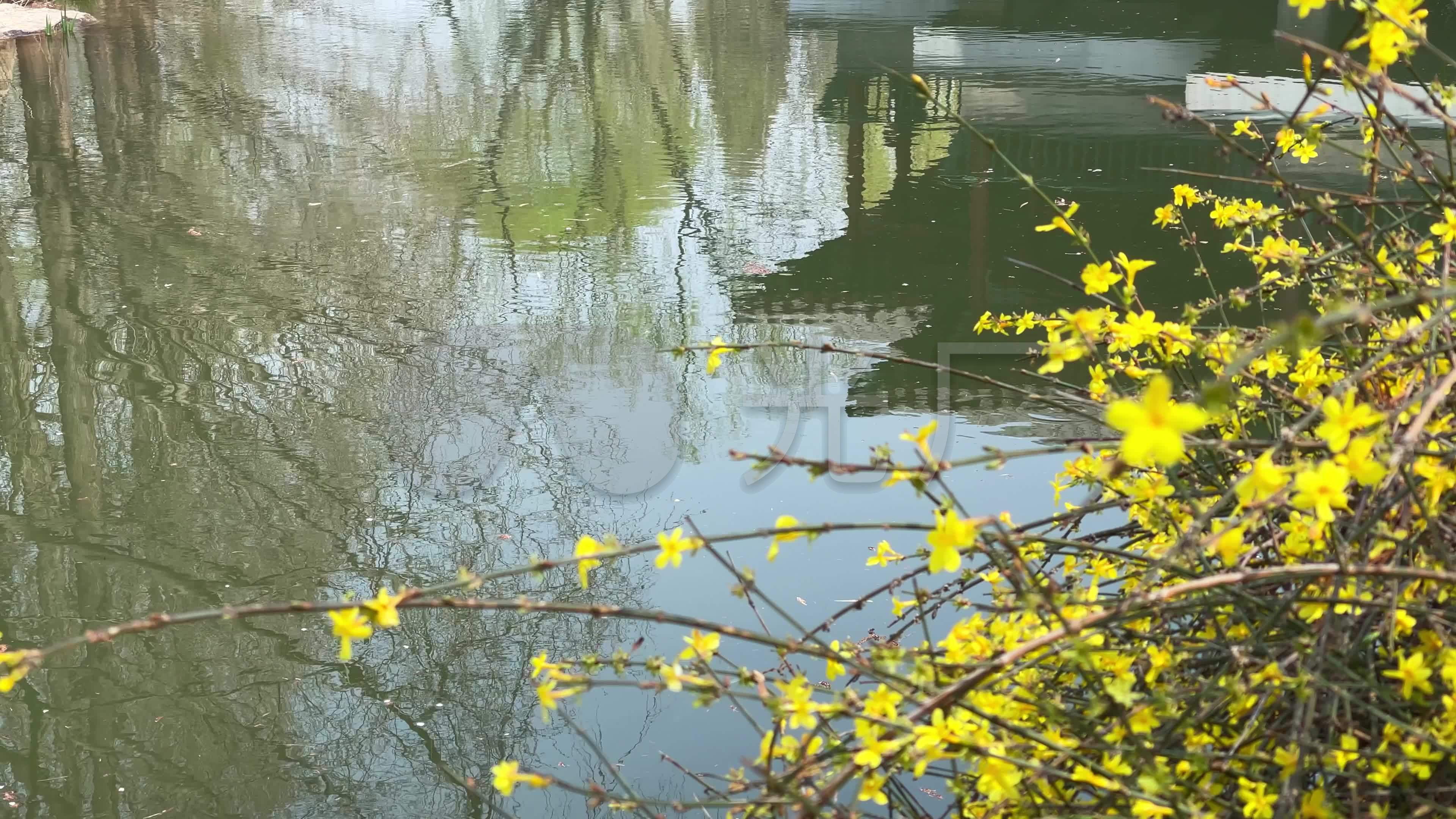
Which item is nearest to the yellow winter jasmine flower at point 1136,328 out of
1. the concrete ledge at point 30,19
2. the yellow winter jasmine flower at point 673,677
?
the yellow winter jasmine flower at point 673,677

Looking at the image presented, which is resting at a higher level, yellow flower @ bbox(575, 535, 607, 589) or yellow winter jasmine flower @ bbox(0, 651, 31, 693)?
yellow flower @ bbox(575, 535, 607, 589)

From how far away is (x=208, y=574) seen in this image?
12.6 feet

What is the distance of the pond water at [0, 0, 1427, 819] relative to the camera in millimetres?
3186

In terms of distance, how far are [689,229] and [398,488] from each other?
10.9ft

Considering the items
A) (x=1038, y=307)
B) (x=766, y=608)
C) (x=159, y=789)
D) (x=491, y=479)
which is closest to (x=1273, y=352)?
(x=766, y=608)

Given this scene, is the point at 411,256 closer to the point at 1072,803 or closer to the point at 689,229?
the point at 689,229

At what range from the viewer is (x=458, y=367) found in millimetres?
5305

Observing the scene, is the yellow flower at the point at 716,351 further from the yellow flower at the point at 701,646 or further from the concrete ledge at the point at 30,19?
the concrete ledge at the point at 30,19

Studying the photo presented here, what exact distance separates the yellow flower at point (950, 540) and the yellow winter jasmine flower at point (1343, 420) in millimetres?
305

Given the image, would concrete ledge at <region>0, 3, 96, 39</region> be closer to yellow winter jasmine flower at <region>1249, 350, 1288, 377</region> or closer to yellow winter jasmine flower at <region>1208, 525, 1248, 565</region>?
yellow winter jasmine flower at <region>1249, 350, 1288, 377</region>

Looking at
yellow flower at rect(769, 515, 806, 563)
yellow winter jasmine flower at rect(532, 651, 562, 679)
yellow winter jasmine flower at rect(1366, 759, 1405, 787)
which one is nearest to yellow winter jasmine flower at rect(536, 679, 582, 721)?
yellow winter jasmine flower at rect(532, 651, 562, 679)

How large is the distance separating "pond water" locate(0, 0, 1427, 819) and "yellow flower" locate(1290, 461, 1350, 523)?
1236 mm

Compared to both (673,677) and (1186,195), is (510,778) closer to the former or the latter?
(673,677)

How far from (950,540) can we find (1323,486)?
1.00ft
